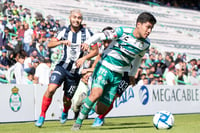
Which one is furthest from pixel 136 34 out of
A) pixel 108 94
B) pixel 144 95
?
pixel 144 95

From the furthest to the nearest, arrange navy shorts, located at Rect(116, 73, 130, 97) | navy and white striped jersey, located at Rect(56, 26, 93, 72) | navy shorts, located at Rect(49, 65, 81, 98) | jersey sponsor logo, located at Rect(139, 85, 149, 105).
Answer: jersey sponsor logo, located at Rect(139, 85, 149, 105) < navy and white striped jersey, located at Rect(56, 26, 93, 72) < navy shorts, located at Rect(49, 65, 81, 98) < navy shorts, located at Rect(116, 73, 130, 97)

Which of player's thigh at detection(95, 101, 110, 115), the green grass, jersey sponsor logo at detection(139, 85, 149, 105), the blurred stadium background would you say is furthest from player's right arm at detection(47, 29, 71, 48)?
the blurred stadium background

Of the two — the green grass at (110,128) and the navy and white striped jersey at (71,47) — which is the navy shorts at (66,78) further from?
the green grass at (110,128)

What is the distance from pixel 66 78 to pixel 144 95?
22.8 feet

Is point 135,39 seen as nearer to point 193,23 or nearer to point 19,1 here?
point 19,1

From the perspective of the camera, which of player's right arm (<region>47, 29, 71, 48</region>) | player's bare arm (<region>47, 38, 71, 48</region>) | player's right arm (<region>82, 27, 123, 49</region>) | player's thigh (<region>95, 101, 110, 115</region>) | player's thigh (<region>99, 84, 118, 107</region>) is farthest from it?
player's right arm (<region>47, 29, 71, 48</region>)

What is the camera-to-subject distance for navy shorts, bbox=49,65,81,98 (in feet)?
31.1

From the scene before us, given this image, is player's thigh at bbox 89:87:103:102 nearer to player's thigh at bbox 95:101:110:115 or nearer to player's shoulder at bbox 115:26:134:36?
player's thigh at bbox 95:101:110:115

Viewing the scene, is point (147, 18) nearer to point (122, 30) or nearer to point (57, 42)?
point (122, 30)

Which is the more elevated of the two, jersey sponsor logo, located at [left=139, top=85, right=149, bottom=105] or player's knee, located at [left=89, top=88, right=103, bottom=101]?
player's knee, located at [left=89, top=88, right=103, bottom=101]

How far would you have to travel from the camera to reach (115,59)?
835cm

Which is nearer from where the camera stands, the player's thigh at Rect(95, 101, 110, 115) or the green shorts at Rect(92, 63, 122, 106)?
the green shorts at Rect(92, 63, 122, 106)

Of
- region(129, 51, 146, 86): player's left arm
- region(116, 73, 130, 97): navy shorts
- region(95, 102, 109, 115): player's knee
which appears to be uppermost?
region(129, 51, 146, 86): player's left arm

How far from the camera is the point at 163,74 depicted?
68.4 feet
